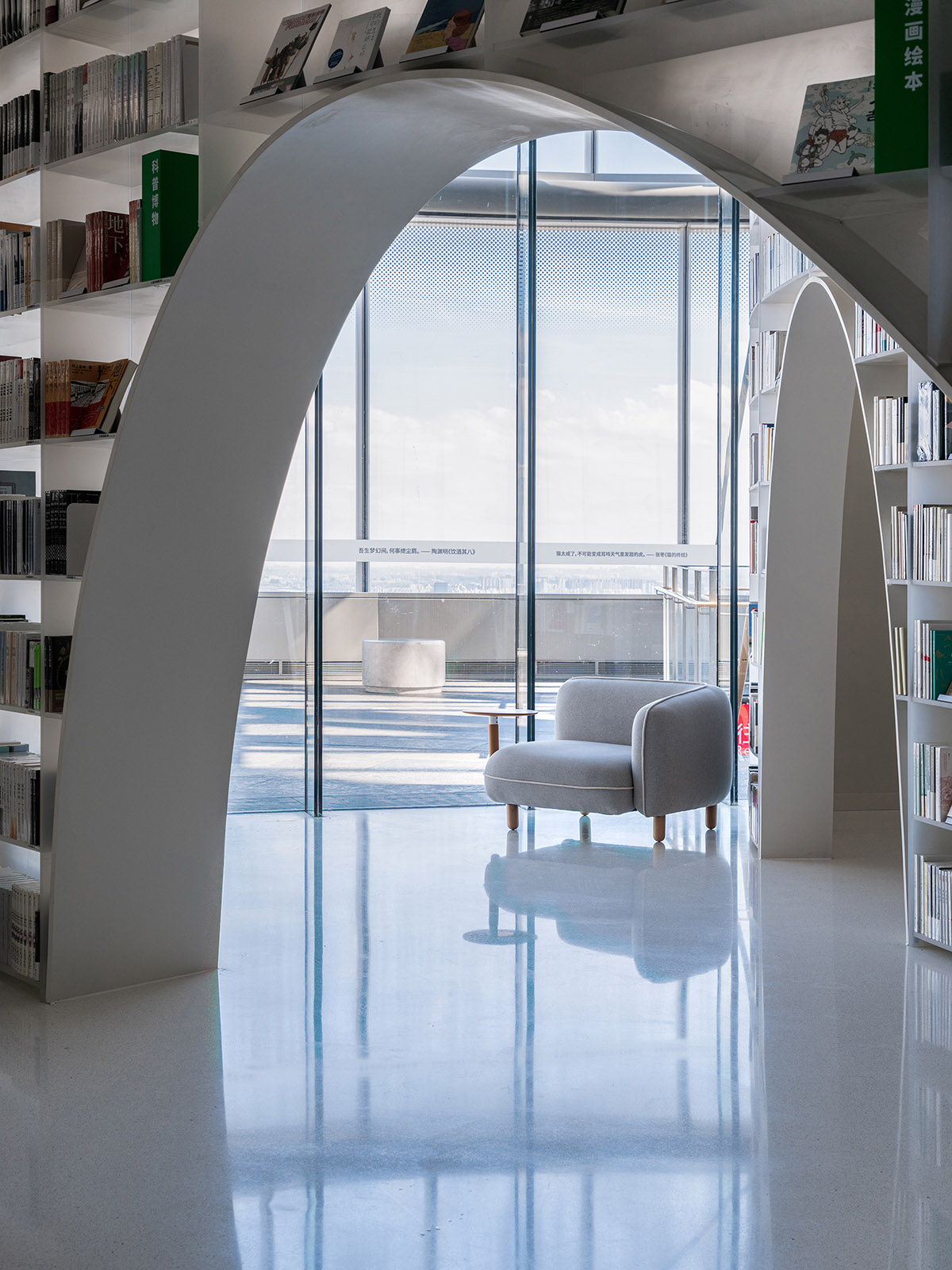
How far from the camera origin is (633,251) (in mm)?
8492

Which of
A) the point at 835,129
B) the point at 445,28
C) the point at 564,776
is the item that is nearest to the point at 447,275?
the point at 564,776

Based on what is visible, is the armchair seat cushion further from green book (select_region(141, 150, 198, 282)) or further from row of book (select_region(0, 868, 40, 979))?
green book (select_region(141, 150, 198, 282))

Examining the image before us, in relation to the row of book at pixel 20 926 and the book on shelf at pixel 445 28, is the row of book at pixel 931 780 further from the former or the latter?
the row of book at pixel 20 926

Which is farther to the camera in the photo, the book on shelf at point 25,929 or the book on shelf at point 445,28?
the book on shelf at point 25,929

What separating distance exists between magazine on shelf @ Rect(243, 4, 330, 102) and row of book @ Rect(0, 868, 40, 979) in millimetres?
2716

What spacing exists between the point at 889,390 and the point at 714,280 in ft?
11.0

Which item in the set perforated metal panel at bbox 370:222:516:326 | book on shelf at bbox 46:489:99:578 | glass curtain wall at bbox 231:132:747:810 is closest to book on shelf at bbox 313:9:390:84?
book on shelf at bbox 46:489:99:578

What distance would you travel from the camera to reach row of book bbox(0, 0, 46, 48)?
4.61 meters

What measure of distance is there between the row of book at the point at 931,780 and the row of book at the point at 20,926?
3.31 meters

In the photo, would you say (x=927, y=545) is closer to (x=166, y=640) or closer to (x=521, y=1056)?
(x=521, y=1056)

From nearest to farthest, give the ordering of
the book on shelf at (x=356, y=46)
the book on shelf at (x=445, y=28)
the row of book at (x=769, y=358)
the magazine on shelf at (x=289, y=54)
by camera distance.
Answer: the book on shelf at (x=445, y=28) → the book on shelf at (x=356, y=46) → the magazine on shelf at (x=289, y=54) → the row of book at (x=769, y=358)

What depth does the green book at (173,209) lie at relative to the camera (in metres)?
4.08

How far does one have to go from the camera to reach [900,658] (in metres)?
5.23

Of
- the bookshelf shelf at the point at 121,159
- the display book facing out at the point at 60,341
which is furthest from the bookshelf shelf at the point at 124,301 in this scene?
the bookshelf shelf at the point at 121,159
